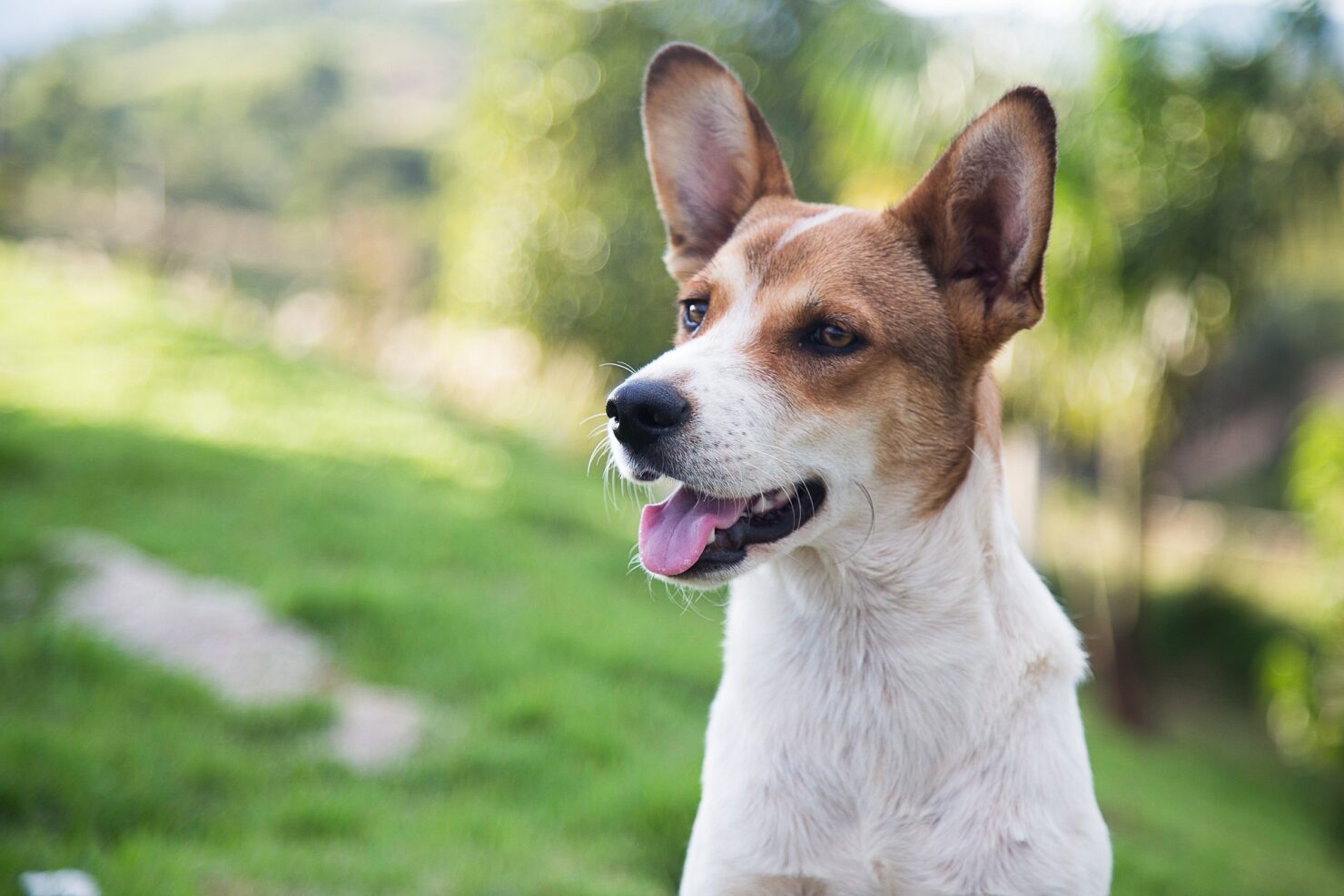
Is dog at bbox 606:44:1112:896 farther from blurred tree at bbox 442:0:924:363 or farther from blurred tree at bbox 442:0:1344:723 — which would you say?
blurred tree at bbox 442:0:924:363

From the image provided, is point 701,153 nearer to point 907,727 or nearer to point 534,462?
point 907,727

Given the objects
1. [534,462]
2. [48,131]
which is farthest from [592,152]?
[48,131]

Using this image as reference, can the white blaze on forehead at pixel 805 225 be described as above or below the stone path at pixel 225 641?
above

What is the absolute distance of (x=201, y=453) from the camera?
7750 mm

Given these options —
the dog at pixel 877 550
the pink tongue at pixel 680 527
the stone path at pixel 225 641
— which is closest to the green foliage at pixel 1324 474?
the dog at pixel 877 550

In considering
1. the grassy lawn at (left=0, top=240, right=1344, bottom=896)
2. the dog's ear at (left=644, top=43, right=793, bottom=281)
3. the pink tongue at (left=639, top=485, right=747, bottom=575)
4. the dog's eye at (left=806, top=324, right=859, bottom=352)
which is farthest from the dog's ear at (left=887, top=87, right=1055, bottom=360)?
the grassy lawn at (left=0, top=240, right=1344, bottom=896)

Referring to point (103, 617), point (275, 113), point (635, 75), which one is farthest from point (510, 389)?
point (275, 113)

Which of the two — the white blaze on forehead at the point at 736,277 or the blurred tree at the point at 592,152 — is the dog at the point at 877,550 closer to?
the white blaze on forehead at the point at 736,277

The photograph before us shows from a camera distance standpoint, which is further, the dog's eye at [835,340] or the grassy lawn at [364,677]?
the grassy lawn at [364,677]

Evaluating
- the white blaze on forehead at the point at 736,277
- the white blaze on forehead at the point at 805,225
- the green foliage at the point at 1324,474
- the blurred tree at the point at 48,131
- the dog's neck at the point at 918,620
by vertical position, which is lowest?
the green foliage at the point at 1324,474

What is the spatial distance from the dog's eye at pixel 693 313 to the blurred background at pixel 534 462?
6.24 feet

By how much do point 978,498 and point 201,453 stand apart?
6403 millimetres

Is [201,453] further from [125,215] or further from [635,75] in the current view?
[125,215]

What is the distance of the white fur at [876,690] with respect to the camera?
2.55 m
